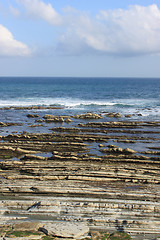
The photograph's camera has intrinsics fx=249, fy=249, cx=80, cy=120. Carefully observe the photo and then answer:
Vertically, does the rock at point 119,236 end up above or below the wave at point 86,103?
below

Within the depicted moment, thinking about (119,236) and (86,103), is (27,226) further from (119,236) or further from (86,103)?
(86,103)

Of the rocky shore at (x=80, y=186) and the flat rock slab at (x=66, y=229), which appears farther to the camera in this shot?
the rocky shore at (x=80, y=186)

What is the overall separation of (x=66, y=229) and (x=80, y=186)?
6842 millimetres

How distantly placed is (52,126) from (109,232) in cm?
3629

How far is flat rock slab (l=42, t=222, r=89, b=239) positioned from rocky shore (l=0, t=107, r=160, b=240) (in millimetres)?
31

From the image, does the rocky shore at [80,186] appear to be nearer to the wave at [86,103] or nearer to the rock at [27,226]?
the rock at [27,226]

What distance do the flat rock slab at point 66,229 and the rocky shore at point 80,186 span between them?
0.10 feet

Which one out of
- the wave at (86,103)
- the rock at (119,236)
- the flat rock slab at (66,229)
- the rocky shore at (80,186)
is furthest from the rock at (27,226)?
the wave at (86,103)

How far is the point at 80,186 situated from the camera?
24094 mm

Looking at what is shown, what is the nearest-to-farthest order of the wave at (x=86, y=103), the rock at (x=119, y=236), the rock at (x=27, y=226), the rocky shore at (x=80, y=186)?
the rock at (x=119, y=236) → the rock at (x=27, y=226) → the rocky shore at (x=80, y=186) → the wave at (x=86, y=103)

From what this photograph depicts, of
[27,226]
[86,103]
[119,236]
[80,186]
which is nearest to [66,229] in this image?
[27,226]

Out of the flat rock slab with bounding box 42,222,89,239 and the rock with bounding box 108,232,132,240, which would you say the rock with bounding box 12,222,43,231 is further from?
the rock with bounding box 108,232,132,240

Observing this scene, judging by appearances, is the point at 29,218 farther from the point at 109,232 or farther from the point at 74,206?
the point at 109,232

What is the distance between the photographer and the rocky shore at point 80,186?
18.2 meters
